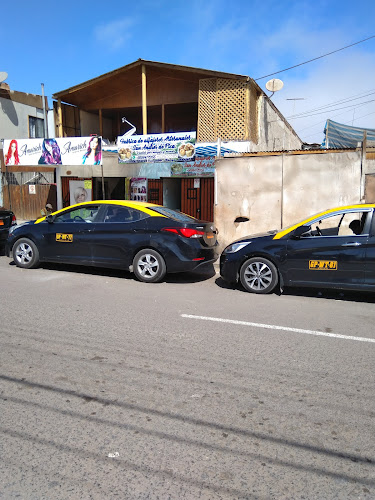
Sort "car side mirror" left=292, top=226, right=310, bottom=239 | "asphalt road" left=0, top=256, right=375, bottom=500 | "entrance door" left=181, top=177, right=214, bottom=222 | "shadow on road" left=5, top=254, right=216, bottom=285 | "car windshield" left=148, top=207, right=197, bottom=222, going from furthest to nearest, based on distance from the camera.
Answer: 1. "entrance door" left=181, top=177, right=214, bottom=222
2. "shadow on road" left=5, top=254, right=216, bottom=285
3. "car windshield" left=148, top=207, right=197, bottom=222
4. "car side mirror" left=292, top=226, right=310, bottom=239
5. "asphalt road" left=0, top=256, right=375, bottom=500

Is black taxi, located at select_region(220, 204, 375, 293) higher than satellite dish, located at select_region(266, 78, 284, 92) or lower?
lower

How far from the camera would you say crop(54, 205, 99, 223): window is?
823 centimetres

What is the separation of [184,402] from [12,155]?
13.6 meters

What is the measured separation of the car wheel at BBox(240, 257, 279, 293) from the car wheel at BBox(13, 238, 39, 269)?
4444mm

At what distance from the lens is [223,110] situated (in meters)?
14.6

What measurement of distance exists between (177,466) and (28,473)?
87 centimetres

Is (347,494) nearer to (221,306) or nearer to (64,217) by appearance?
(221,306)

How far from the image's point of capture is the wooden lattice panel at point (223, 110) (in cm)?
1425

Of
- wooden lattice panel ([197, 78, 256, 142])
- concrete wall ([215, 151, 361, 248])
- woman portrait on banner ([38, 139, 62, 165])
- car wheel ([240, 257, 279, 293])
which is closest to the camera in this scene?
car wheel ([240, 257, 279, 293])

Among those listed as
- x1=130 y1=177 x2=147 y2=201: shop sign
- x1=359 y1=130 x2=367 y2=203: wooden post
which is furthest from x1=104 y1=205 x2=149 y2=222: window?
x1=130 y1=177 x2=147 y2=201: shop sign

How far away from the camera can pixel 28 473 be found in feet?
7.69

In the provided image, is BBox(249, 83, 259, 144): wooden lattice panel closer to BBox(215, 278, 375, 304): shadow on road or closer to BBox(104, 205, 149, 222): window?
BBox(104, 205, 149, 222): window

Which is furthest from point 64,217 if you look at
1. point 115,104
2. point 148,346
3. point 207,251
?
point 115,104

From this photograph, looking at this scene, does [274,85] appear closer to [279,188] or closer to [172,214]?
[279,188]
